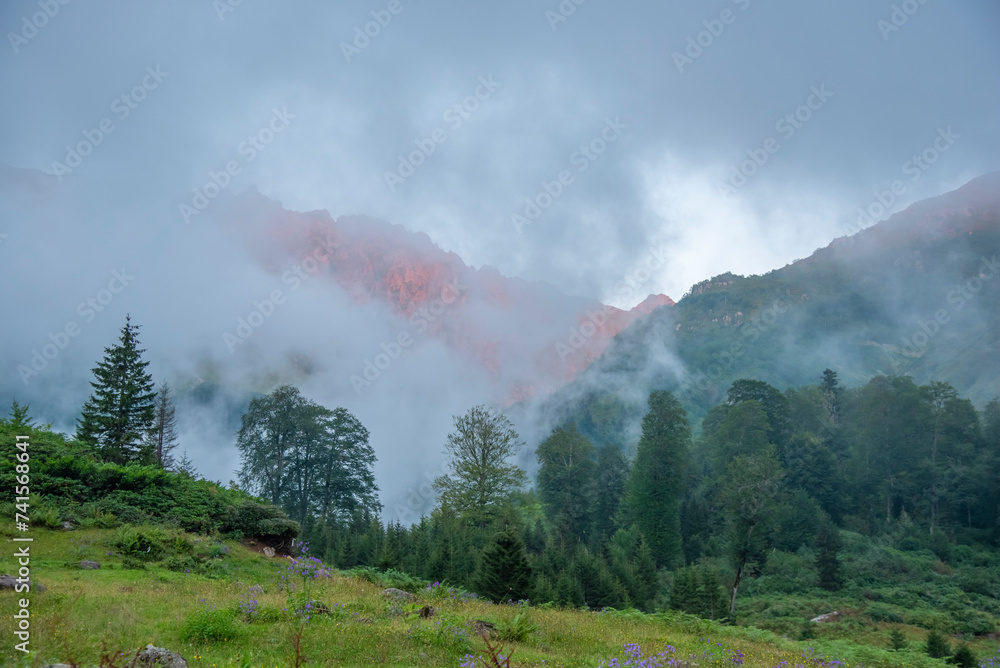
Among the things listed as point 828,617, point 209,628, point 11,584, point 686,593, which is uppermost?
point 11,584

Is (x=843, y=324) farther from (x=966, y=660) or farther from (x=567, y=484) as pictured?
(x=966, y=660)

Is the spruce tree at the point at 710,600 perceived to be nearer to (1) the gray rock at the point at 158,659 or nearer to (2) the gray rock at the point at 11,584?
(1) the gray rock at the point at 158,659

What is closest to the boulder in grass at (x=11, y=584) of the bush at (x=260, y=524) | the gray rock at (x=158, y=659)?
the gray rock at (x=158, y=659)

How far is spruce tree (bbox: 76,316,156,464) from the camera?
3012 centimetres

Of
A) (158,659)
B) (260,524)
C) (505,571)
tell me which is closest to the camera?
(158,659)

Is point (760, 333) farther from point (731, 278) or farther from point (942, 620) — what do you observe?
point (942, 620)

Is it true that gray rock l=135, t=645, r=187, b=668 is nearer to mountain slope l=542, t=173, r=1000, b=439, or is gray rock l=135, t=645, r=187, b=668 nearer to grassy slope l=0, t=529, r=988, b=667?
grassy slope l=0, t=529, r=988, b=667

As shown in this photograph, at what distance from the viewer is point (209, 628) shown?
841cm

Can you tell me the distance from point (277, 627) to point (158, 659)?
2559 mm

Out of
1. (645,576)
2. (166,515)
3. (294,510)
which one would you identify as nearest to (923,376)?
(645,576)

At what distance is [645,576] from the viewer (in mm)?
35969

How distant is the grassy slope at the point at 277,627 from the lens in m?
7.87

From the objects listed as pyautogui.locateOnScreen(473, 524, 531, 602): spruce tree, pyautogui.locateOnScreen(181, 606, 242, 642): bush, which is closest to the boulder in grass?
pyautogui.locateOnScreen(181, 606, 242, 642): bush

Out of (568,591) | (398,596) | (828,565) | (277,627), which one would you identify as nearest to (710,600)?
(568,591)
